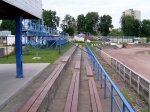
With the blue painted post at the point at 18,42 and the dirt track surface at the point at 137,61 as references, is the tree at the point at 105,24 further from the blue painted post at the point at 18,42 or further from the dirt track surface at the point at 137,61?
the blue painted post at the point at 18,42

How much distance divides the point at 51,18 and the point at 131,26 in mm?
37957

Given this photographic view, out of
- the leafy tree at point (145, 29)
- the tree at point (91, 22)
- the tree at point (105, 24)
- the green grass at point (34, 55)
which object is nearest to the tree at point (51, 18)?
the tree at point (91, 22)

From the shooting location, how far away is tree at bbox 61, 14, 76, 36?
120581mm

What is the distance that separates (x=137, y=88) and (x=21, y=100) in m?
5.10

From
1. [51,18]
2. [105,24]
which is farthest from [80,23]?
[51,18]

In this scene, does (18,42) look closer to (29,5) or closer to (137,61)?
(29,5)

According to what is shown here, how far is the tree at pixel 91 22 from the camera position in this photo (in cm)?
13562

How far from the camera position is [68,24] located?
12575 cm

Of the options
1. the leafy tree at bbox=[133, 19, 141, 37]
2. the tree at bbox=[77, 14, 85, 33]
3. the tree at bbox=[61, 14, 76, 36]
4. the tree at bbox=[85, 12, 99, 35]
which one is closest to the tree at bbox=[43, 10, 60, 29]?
the tree at bbox=[61, 14, 76, 36]

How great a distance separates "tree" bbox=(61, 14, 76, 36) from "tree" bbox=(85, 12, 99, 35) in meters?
6.74

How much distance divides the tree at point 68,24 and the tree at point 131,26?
1993cm

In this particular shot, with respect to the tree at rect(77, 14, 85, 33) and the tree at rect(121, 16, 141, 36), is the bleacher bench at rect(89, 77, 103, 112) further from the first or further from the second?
the tree at rect(121, 16, 141, 36)

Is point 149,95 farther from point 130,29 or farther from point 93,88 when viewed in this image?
point 130,29

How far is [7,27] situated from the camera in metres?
103
